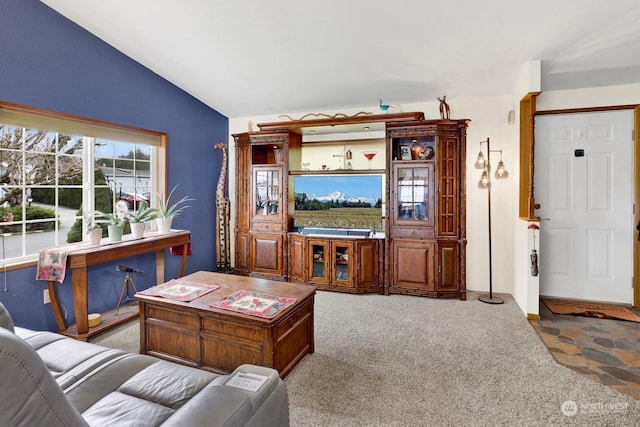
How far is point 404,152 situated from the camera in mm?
4062

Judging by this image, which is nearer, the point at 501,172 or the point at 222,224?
the point at 501,172

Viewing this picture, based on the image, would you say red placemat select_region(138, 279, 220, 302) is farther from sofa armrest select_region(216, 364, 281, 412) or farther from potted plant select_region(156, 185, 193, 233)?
potted plant select_region(156, 185, 193, 233)

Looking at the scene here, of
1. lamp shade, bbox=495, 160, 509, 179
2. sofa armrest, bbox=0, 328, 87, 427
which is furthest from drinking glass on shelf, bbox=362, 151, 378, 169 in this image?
sofa armrest, bbox=0, 328, 87, 427

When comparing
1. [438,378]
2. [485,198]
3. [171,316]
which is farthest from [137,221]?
[485,198]

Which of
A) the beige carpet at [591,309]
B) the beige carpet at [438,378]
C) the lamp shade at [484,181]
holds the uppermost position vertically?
the lamp shade at [484,181]

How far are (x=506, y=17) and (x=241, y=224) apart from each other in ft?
12.7

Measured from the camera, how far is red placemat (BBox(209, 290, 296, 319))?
6.88 feet

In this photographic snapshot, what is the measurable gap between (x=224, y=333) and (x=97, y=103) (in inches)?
107

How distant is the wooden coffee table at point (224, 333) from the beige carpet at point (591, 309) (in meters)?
2.85

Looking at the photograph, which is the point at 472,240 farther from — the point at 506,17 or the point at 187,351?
the point at 187,351

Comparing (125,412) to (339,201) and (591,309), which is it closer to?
(339,201)

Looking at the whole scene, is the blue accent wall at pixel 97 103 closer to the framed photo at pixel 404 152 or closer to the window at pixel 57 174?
the window at pixel 57 174

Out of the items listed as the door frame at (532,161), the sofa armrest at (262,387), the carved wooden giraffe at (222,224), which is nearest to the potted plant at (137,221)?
the carved wooden giraffe at (222,224)

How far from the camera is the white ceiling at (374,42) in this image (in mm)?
2602
